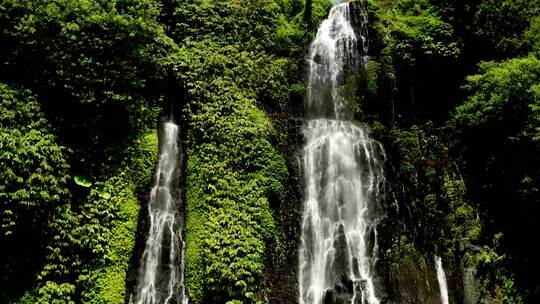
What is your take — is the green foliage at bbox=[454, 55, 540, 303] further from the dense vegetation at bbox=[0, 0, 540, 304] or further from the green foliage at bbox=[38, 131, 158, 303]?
the green foliage at bbox=[38, 131, 158, 303]

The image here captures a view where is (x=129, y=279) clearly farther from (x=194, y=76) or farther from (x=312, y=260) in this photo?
(x=194, y=76)

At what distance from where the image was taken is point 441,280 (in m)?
13.5

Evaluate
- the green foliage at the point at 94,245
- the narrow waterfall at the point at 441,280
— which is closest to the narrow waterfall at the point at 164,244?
the green foliage at the point at 94,245

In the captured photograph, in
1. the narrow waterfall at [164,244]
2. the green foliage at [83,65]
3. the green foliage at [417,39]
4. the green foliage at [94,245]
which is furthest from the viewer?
the green foliage at [417,39]

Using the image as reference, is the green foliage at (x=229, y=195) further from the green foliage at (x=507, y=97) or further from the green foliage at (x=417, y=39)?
the green foliage at (x=507, y=97)

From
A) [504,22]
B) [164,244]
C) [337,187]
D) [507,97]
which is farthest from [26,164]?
[504,22]

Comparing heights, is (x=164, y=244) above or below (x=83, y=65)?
below

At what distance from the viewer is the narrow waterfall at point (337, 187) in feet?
42.0

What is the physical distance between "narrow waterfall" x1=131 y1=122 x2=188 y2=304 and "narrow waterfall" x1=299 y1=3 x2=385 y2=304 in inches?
139

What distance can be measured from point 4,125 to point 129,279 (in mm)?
5188

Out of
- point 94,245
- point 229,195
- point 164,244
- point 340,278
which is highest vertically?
point 229,195

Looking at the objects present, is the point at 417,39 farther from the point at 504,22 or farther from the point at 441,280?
the point at 441,280

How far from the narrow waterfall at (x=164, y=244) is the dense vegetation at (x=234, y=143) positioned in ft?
1.02

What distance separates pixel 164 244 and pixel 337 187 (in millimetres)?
5543
